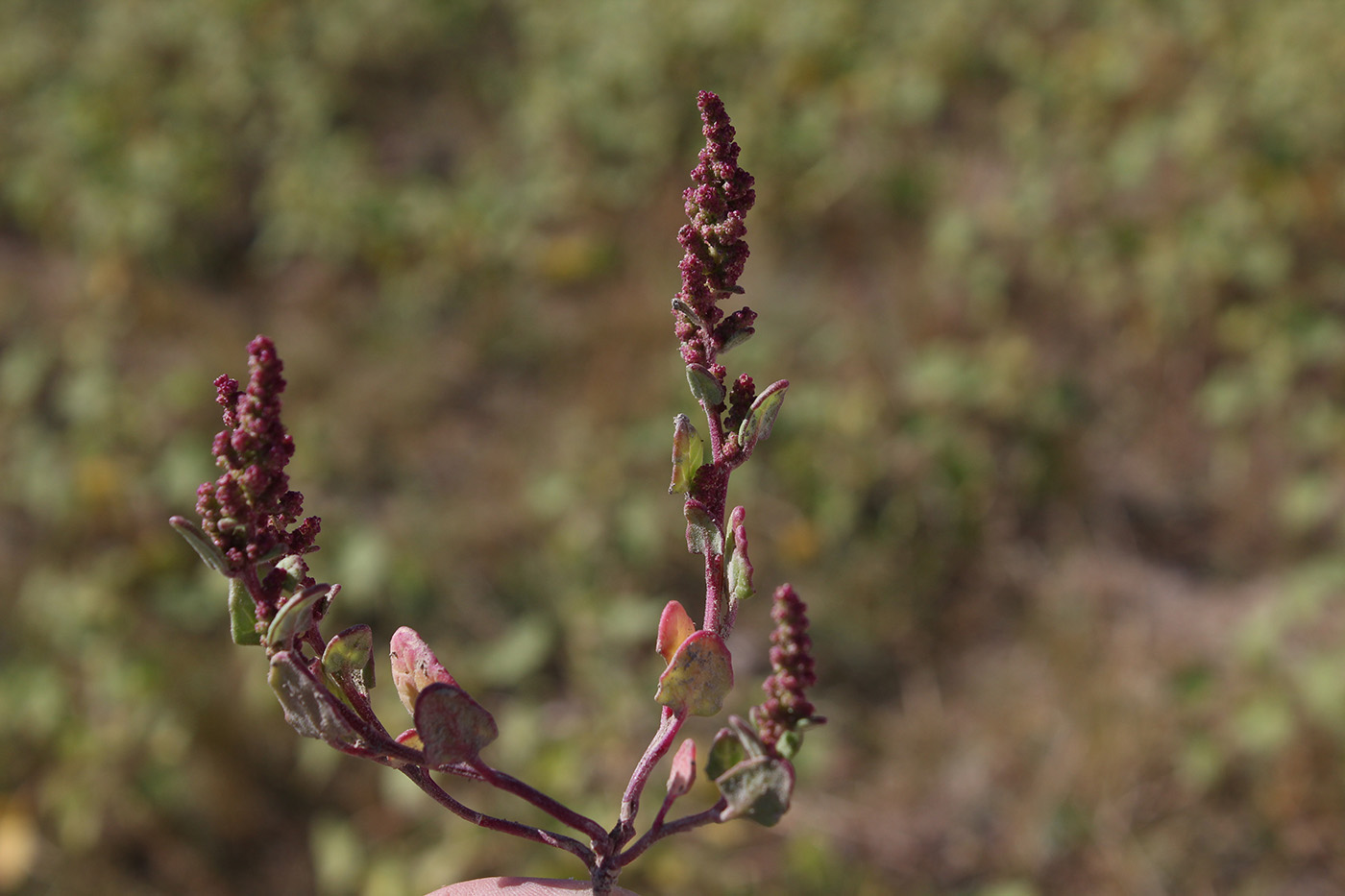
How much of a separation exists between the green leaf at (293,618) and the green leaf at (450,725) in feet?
0.45

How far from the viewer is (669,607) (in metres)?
1.23

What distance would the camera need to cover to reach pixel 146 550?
442cm

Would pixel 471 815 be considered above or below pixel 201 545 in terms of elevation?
below

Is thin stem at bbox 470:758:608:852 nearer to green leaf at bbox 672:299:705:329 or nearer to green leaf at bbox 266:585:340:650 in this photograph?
green leaf at bbox 266:585:340:650

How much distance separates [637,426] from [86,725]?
2.38 m

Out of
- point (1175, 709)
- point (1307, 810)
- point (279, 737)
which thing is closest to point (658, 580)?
point (279, 737)

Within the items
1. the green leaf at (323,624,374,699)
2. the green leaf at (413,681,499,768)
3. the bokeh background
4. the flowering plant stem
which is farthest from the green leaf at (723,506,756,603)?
the bokeh background

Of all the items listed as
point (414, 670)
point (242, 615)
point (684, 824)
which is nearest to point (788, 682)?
point (684, 824)

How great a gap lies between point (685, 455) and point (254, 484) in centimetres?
43

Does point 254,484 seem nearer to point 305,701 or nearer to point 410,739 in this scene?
point 305,701

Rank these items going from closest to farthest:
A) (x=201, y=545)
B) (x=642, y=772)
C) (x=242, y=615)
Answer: (x=201, y=545) < (x=242, y=615) < (x=642, y=772)

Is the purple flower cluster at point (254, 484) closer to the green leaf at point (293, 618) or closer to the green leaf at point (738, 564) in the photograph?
the green leaf at point (293, 618)

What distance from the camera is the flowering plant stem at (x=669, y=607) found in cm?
102

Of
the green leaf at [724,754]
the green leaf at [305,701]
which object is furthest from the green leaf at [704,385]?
the green leaf at [305,701]
